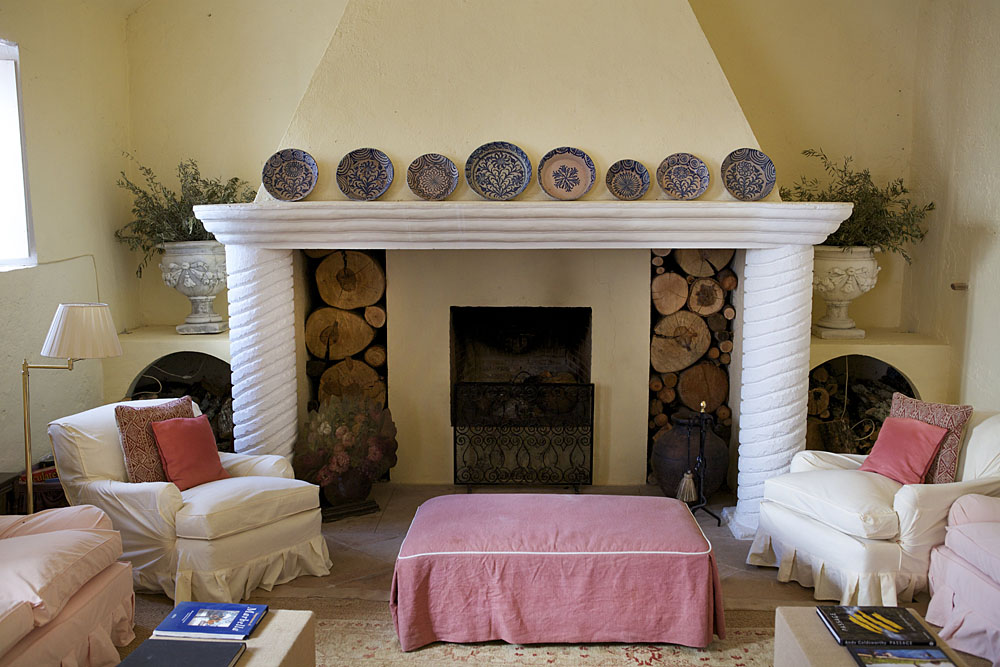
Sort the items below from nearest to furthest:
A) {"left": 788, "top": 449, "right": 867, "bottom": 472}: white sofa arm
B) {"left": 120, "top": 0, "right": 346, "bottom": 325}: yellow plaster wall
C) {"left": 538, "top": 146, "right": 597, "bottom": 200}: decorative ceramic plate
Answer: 1. {"left": 788, "top": 449, "right": 867, "bottom": 472}: white sofa arm
2. {"left": 538, "top": 146, "right": 597, "bottom": 200}: decorative ceramic plate
3. {"left": 120, "top": 0, "right": 346, "bottom": 325}: yellow plaster wall

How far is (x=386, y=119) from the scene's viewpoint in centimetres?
400

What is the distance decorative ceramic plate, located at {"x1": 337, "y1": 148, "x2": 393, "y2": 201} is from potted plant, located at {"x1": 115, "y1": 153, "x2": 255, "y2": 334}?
3.49 ft

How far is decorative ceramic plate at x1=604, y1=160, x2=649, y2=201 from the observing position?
3941 mm

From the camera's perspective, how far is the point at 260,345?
4164mm

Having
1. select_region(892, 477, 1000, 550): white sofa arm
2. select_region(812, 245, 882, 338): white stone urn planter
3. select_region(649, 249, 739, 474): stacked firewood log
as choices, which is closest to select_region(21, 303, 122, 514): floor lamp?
select_region(649, 249, 739, 474): stacked firewood log

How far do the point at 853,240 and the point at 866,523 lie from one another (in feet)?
6.17

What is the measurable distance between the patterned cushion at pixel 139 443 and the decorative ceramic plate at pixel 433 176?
5.38 ft

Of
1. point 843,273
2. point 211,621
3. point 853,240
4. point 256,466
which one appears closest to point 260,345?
point 256,466

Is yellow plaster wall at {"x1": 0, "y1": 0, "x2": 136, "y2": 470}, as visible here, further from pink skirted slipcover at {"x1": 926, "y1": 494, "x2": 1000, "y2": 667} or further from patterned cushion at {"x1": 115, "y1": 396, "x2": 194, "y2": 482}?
pink skirted slipcover at {"x1": 926, "y1": 494, "x2": 1000, "y2": 667}

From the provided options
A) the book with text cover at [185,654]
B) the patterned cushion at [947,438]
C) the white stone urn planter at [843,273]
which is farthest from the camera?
the white stone urn planter at [843,273]

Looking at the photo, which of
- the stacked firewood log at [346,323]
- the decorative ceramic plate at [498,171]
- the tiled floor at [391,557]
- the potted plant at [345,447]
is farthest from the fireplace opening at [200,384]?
the decorative ceramic plate at [498,171]

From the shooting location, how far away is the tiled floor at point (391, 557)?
3547 millimetres

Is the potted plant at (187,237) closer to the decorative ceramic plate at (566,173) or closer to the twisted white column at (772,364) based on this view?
the decorative ceramic plate at (566,173)

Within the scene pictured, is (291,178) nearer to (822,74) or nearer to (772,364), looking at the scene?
(772,364)
